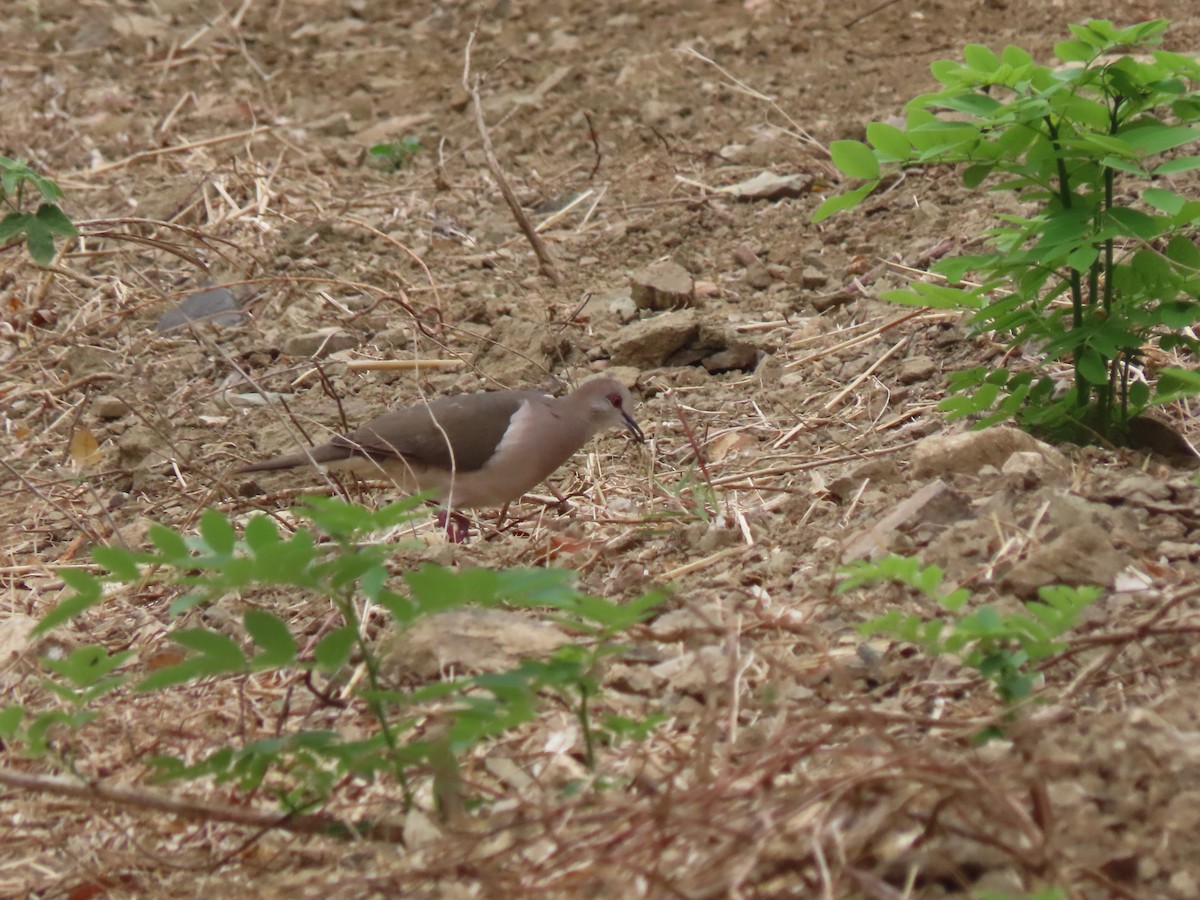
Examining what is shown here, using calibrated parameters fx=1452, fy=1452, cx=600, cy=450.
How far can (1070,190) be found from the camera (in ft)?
13.1

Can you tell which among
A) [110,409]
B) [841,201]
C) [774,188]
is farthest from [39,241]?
[774,188]

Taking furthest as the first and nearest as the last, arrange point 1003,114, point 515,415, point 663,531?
point 515,415, point 663,531, point 1003,114

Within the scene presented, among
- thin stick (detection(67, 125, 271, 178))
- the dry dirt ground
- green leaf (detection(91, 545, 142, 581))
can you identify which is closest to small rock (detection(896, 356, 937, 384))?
the dry dirt ground

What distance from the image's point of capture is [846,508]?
407 centimetres

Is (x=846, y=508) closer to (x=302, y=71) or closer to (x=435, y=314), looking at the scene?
(x=435, y=314)

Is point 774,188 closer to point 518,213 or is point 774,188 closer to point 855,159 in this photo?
point 518,213

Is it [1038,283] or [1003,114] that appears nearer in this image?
[1003,114]

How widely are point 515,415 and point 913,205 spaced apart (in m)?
2.81

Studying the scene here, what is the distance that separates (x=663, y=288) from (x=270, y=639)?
407cm

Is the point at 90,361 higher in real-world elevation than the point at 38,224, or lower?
lower

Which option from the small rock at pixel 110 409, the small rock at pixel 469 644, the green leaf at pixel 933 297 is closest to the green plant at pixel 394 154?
the small rock at pixel 110 409

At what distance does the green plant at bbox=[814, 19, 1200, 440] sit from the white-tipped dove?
127 centimetres

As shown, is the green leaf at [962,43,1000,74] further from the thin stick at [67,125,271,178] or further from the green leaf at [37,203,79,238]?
the thin stick at [67,125,271,178]

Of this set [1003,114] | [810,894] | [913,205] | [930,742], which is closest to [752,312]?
[913,205]
